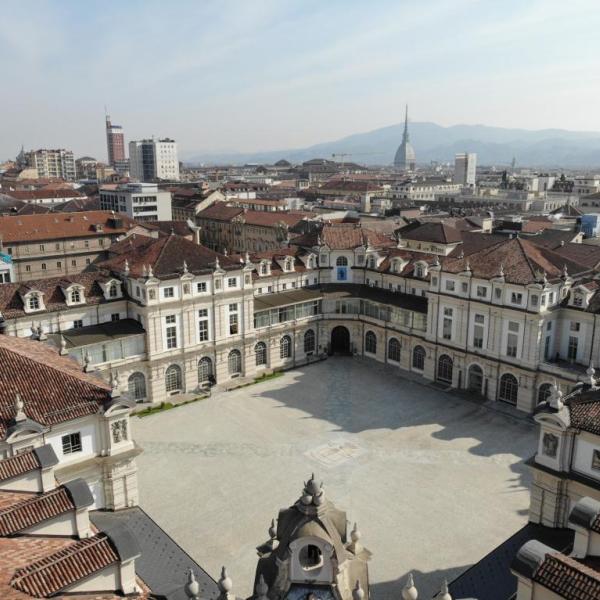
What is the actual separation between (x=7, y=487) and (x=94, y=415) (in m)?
9.64

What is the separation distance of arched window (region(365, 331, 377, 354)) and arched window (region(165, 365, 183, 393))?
2508 centimetres

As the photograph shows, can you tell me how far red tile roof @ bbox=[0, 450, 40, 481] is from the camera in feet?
87.5

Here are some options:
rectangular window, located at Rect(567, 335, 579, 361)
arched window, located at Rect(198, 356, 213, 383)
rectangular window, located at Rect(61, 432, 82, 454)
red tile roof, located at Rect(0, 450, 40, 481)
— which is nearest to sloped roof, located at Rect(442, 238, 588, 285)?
rectangular window, located at Rect(567, 335, 579, 361)

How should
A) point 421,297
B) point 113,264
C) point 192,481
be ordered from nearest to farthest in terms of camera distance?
point 192,481 < point 113,264 < point 421,297

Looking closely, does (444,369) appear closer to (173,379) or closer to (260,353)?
(260,353)

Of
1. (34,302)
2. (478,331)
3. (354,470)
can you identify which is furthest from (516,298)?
(34,302)

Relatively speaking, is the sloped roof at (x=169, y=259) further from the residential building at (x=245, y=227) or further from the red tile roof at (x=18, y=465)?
the residential building at (x=245, y=227)

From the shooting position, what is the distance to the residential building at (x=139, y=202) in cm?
14438

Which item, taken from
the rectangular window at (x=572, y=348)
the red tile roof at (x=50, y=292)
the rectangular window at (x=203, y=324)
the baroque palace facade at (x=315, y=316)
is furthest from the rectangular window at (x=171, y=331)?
the rectangular window at (x=572, y=348)

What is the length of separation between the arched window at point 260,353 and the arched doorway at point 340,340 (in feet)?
34.1

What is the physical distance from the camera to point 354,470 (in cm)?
4984

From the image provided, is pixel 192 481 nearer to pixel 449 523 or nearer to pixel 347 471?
pixel 347 471

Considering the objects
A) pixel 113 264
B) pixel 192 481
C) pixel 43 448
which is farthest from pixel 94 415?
pixel 113 264

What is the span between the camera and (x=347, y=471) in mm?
49688
